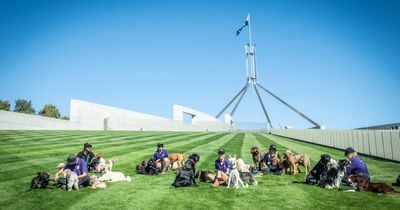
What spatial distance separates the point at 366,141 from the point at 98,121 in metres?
58.8

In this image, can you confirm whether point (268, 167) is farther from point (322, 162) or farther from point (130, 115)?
point (130, 115)

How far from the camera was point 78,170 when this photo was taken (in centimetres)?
1330

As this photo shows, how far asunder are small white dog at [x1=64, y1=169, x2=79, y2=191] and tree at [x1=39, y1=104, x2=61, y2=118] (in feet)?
387

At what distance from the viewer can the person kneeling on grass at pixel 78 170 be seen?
1292cm

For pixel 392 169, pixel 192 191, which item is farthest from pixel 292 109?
pixel 192 191

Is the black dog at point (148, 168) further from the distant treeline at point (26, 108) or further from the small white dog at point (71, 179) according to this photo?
the distant treeline at point (26, 108)

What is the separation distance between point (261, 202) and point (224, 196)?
4.91ft

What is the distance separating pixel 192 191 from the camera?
40.4ft

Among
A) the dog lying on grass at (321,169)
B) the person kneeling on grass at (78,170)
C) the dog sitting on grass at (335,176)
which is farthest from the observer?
the dog lying on grass at (321,169)

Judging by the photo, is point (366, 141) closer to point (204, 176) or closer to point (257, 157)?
point (257, 157)

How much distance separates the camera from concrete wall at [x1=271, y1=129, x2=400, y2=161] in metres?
23.1

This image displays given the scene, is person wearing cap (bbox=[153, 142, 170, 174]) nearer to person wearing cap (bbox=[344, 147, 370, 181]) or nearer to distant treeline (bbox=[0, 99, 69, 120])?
person wearing cap (bbox=[344, 147, 370, 181])

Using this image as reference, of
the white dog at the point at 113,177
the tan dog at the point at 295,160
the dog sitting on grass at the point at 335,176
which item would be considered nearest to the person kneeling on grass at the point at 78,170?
the white dog at the point at 113,177

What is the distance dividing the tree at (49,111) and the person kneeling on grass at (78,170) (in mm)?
117344
